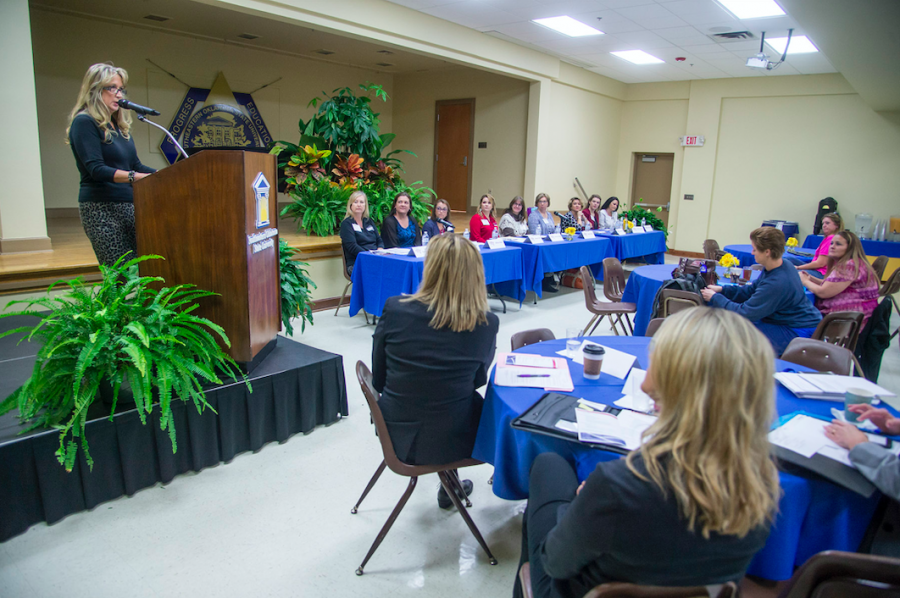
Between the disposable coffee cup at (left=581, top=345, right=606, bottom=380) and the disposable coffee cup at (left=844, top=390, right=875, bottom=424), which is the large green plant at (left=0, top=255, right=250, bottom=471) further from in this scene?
the disposable coffee cup at (left=844, top=390, right=875, bottom=424)

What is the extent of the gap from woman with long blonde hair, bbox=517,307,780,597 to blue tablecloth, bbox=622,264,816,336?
3.23 metres

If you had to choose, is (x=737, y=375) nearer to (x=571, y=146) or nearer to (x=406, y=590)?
(x=406, y=590)

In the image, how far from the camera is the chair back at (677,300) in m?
3.59

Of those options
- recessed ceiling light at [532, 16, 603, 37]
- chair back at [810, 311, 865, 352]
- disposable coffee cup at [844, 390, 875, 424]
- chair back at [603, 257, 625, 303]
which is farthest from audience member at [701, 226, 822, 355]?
recessed ceiling light at [532, 16, 603, 37]

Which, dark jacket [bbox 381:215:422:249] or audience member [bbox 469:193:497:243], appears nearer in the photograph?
dark jacket [bbox 381:215:422:249]

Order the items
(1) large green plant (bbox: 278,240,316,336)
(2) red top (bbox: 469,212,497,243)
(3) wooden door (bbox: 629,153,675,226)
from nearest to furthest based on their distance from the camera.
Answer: (1) large green plant (bbox: 278,240,316,336) → (2) red top (bbox: 469,212,497,243) → (3) wooden door (bbox: 629,153,675,226)

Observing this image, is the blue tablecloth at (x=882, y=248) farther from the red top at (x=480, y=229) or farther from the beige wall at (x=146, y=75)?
the beige wall at (x=146, y=75)

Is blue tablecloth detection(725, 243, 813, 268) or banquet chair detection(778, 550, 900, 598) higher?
blue tablecloth detection(725, 243, 813, 268)

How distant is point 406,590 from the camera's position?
1967 millimetres

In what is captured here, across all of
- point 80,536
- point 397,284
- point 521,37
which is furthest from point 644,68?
point 80,536

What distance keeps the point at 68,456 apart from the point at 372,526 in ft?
3.93

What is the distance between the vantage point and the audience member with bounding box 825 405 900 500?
1.33m

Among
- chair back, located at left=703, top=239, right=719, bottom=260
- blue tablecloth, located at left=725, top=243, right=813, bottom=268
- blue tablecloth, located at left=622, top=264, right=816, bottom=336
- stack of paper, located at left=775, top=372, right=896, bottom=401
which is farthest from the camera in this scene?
chair back, located at left=703, top=239, right=719, bottom=260

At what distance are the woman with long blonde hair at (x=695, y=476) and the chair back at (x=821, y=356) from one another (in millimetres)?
1645
